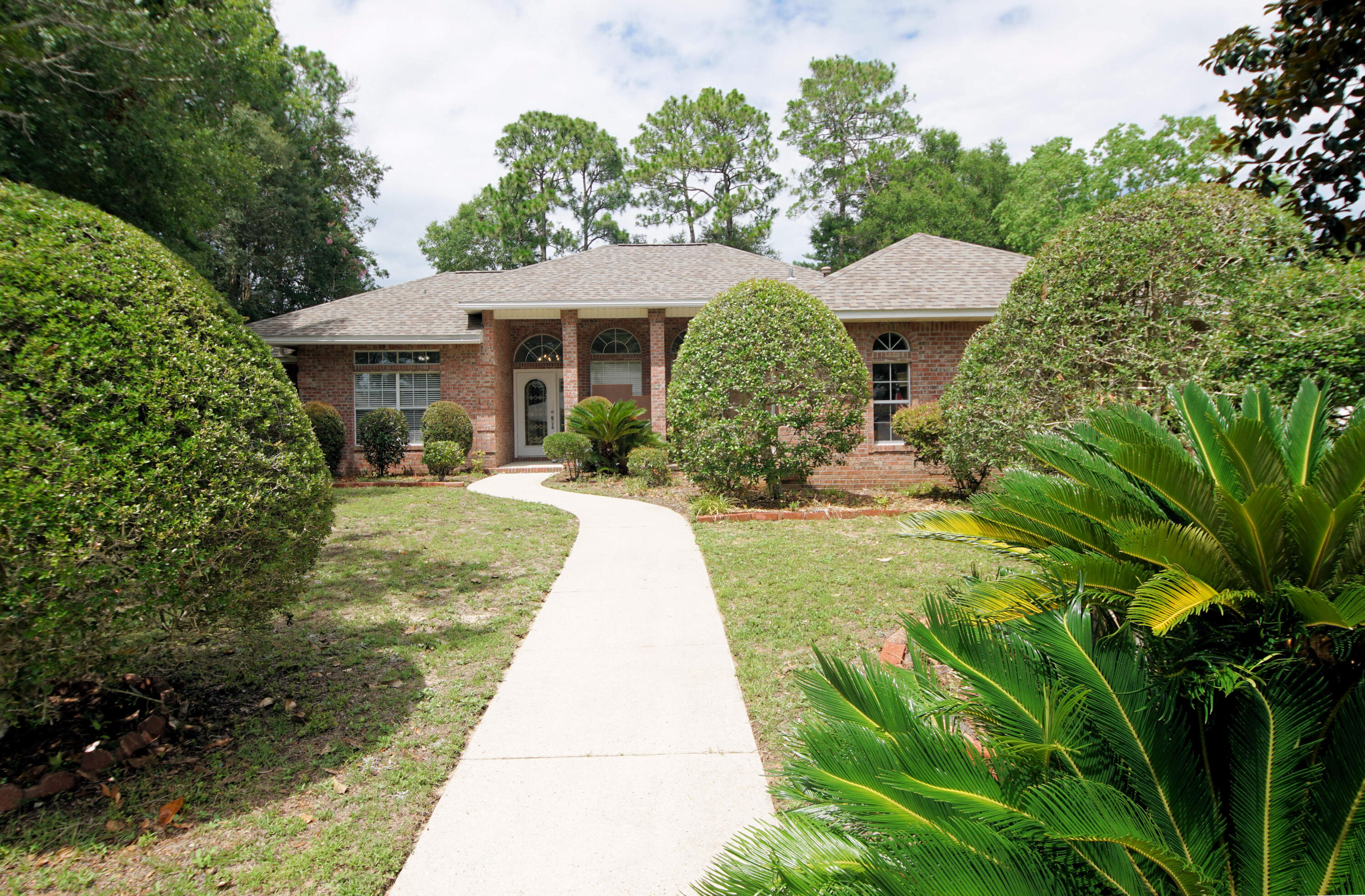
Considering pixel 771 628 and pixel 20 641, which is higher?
pixel 20 641

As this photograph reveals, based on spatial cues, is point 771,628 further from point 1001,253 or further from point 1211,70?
point 1001,253

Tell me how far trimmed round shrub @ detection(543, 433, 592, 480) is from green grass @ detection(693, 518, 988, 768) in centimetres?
576

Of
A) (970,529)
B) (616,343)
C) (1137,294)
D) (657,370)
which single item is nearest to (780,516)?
(1137,294)

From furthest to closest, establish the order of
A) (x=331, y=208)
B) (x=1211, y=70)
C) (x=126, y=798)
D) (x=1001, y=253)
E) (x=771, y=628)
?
(x=331, y=208)
(x=1001, y=253)
(x=771, y=628)
(x=1211, y=70)
(x=126, y=798)

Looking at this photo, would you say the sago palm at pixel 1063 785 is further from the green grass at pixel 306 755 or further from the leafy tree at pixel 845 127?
the leafy tree at pixel 845 127

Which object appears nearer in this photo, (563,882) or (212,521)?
(563,882)

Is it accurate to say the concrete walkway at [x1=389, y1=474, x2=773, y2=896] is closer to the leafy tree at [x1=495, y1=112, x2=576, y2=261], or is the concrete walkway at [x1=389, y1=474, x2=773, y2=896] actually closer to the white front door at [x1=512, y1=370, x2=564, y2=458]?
the white front door at [x1=512, y1=370, x2=564, y2=458]

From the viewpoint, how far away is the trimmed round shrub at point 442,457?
1595 centimetres

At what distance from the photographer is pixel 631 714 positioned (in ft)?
13.8

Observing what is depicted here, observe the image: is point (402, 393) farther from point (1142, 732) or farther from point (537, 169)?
point (537, 169)

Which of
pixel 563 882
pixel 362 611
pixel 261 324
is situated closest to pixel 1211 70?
pixel 563 882

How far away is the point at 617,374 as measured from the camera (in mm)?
19109

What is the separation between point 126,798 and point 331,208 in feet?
99.8

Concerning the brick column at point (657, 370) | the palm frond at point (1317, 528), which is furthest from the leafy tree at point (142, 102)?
the palm frond at point (1317, 528)
